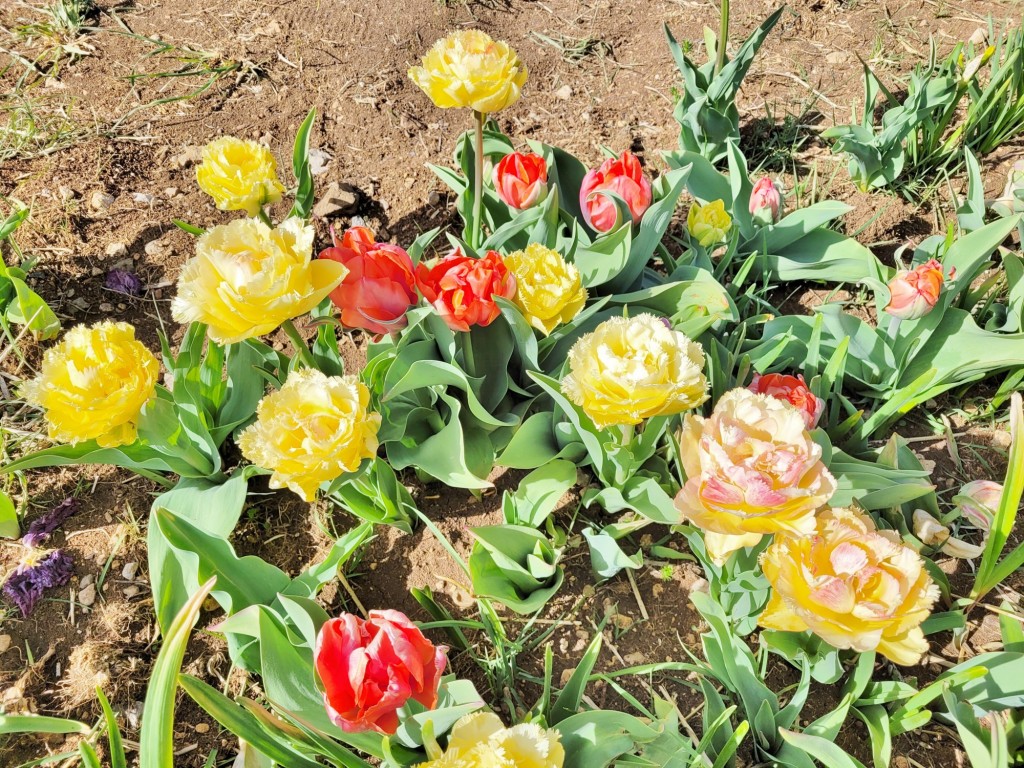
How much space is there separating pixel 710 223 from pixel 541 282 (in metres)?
0.66

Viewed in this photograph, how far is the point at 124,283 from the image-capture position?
2.04m

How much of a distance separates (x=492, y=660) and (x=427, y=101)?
1936 mm

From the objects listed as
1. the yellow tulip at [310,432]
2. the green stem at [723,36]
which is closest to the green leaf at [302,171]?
the yellow tulip at [310,432]

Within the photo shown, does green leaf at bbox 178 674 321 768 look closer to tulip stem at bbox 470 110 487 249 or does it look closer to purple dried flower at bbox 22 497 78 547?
purple dried flower at bbox 22 497 78 547

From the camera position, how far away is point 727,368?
1615mm

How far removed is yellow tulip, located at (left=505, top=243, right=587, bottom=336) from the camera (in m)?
1.30

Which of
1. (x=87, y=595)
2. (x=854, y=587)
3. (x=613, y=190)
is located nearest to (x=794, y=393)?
(x=854, y=587)

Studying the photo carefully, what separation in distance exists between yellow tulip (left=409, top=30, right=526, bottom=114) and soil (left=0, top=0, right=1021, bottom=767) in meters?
0.74

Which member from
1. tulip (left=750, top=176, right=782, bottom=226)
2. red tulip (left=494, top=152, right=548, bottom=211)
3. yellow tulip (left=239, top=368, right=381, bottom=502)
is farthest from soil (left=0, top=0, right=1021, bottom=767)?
red tulip (left=494, top=152, right=548, bottom=211)

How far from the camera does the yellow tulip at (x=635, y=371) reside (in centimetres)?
105

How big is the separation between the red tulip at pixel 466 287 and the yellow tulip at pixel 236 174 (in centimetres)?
54

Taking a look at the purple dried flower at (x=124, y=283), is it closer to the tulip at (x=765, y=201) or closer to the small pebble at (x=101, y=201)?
the small pebble at (x=101, y=201)

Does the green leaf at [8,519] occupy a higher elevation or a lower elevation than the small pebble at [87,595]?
higher

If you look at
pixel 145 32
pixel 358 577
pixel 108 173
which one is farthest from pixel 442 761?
pixel 145 32
